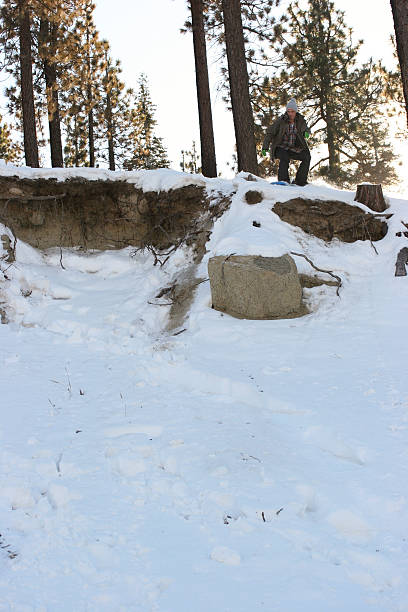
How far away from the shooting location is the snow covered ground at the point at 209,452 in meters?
2.10

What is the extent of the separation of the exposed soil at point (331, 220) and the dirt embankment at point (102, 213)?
106 cm

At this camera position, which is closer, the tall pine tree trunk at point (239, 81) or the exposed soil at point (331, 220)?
the exposed soil at point (331, 220)

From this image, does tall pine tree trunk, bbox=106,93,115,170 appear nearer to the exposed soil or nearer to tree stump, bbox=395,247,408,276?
the exposed soil

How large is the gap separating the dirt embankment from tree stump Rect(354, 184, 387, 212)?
83.2 inches

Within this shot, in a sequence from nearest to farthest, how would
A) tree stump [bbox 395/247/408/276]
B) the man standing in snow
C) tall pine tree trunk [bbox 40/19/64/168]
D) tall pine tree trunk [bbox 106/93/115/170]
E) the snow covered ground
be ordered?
the snow covered ground, tree stump [bbox 395/247/408/276], the man standing in snow, tall pine tree trunk [bbox 40/19/64/168], tall pine tree trunk [bbox 106/93/115/170]

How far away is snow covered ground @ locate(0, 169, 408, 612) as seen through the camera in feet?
6.89

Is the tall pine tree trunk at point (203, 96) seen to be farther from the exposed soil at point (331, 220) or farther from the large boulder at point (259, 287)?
the large boulder at point (259, 287)

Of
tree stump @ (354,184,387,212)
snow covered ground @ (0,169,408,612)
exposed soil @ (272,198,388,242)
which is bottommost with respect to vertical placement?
snow covered ground @ (0,169,408,612)

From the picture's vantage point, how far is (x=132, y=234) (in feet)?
27.0

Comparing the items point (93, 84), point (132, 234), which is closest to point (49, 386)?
point (132, 234)

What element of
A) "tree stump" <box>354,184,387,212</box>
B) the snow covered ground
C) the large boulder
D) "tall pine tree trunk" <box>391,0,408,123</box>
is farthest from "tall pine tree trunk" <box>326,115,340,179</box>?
the large boulder

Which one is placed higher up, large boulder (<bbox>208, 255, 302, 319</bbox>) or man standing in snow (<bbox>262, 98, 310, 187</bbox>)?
man standing in snow (<bbox>262, 98, 310, 187</bbox>)

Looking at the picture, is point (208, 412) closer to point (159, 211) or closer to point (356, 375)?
point (356, 375)

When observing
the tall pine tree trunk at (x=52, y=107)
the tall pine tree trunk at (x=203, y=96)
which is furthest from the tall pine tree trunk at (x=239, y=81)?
the tall pine tree trunk at (x=52, y=107)
